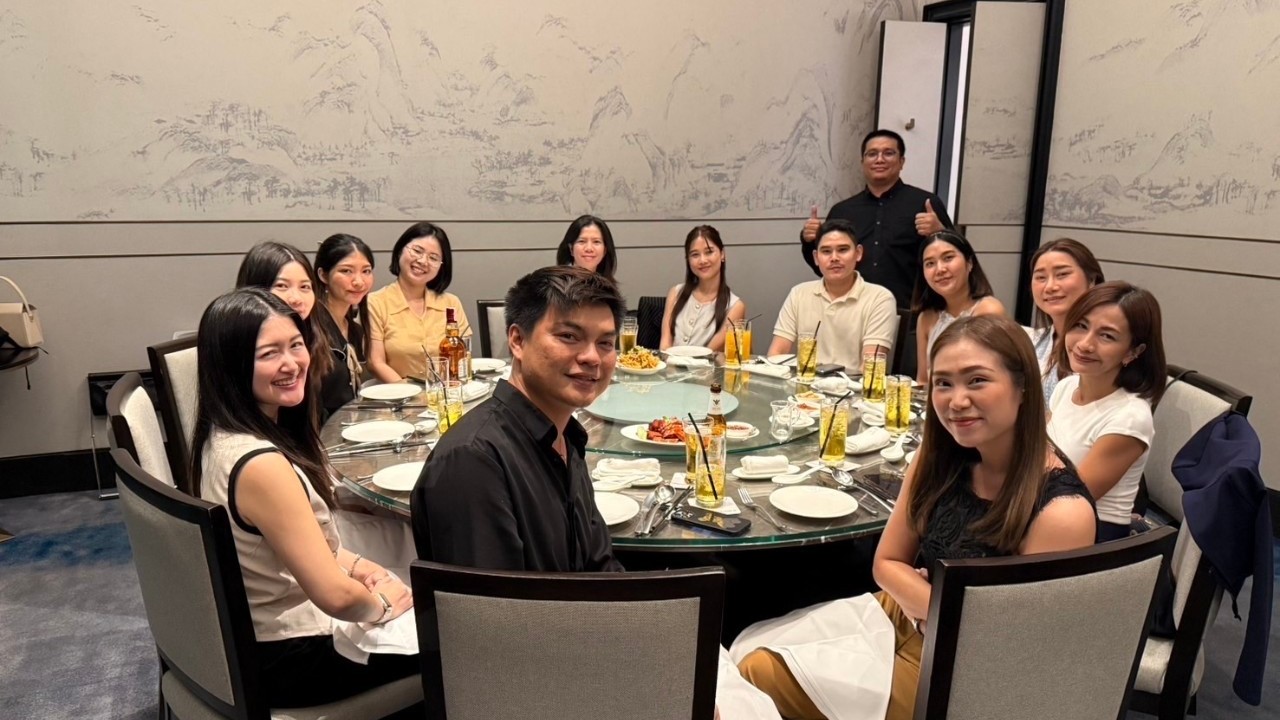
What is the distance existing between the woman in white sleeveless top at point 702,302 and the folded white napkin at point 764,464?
181cm

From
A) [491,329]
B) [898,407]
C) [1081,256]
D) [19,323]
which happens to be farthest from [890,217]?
[19,323]

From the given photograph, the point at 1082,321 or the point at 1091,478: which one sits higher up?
the point at 1082,321

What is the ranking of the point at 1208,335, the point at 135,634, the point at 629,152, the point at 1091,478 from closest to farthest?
the point at 1091,478, the point at 135,634, the point at 1208,335, the point at 629,152

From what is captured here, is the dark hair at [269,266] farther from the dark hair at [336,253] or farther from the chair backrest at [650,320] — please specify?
the chair backrest at [650,320]

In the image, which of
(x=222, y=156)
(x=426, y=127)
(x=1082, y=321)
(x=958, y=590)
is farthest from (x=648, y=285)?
(x=958, y=590)

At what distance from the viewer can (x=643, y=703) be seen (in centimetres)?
112

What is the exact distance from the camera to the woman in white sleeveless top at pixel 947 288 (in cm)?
318

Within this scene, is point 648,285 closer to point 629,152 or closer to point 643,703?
point 629,152

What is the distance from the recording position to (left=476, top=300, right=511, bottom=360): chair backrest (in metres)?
3.97

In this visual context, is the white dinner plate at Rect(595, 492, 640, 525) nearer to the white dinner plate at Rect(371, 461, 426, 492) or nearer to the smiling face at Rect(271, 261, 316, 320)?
the white dinner plate at Rect(371, 461, 426, 492)

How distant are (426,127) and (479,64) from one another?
441 millimetres

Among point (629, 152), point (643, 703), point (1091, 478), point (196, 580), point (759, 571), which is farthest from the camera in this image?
point (629, 152)

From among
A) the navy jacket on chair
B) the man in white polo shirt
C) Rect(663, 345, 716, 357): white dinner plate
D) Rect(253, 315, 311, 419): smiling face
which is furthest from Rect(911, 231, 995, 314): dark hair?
Rect(253, 315, 311, 419): smiling face

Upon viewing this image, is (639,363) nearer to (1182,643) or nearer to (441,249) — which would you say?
(441,249)
